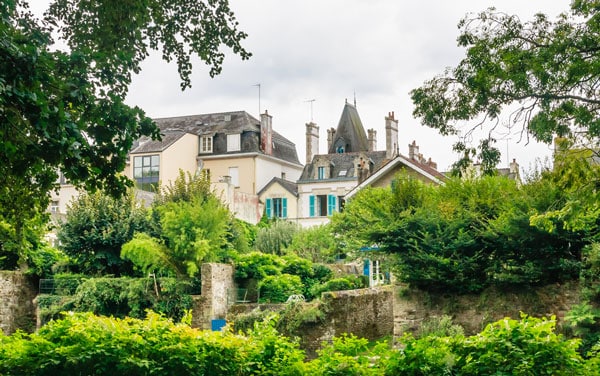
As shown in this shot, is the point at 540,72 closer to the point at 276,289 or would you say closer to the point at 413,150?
the point at 276,289

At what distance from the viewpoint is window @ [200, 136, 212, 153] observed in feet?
182

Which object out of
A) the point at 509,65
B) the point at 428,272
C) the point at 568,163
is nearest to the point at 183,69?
the point at 509,65

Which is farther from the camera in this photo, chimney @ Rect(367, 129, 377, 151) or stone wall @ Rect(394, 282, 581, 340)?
chimney @ Rect(367, 129, 377, 151)

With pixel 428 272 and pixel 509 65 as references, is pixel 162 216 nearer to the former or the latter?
pixel 428 272

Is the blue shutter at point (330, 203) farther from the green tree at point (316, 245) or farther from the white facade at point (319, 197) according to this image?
the green tree at point (316, 245)

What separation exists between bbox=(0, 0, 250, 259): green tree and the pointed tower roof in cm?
5039

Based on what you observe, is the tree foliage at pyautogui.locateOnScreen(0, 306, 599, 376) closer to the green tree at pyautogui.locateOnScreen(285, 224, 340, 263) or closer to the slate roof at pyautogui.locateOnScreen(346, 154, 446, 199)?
the green tree at pyautogui.locateOnScreen(285, 224, 340, 263)

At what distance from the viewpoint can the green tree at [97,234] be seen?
109ft

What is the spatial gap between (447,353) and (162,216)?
2425cm

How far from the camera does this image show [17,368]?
1054 centimetres

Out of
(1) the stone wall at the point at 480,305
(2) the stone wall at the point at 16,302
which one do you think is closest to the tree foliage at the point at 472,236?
(1) the stone wall at the point at 480,305

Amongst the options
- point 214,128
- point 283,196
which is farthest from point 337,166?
point 214,128

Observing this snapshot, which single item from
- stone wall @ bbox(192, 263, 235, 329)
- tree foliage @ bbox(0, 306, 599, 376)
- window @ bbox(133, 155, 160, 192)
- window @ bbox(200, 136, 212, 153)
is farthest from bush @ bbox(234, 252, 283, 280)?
window @ bbox(200, 136, 212, 153)

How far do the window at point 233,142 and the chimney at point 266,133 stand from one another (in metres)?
1.58
